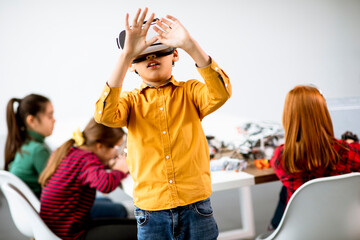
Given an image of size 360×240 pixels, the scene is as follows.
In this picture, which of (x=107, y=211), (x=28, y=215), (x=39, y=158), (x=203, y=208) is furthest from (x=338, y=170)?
(x=39, y=158)

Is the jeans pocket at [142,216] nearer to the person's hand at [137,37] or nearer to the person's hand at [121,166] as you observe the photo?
the person's hand at [137,37]

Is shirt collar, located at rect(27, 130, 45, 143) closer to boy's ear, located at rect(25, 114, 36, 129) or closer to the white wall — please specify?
boy's ear, located at rect(25, 114, 36, 129)

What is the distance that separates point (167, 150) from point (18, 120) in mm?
1489

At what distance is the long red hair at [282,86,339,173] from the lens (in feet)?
4.33

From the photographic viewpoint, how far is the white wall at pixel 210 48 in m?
2.83

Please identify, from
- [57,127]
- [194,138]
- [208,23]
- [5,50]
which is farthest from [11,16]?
[194,138]

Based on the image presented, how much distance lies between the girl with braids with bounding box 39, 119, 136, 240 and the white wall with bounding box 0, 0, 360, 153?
1365 mm

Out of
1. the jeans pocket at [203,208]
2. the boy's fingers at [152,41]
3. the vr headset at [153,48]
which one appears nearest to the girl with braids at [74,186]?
the jeans pocket at [203,208]

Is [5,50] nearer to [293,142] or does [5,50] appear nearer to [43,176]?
[43,176]

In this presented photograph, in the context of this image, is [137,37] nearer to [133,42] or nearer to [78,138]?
[133,42]

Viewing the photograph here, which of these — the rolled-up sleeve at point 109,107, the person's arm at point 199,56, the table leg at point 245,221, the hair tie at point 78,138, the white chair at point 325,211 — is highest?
the person's arm at point 199,56

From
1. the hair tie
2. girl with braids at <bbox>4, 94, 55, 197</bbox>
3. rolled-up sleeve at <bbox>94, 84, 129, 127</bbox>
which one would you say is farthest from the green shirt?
rolled-up sleeve at <bbox>94, 84, 129, 127</bbox>

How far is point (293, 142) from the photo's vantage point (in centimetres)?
135

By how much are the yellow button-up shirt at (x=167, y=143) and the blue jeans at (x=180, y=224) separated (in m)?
0.02
